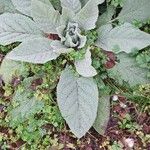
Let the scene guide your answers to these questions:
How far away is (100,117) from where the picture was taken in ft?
8.72

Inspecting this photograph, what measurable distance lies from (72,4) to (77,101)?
0.61 metres

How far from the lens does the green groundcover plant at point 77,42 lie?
2578 millimetres

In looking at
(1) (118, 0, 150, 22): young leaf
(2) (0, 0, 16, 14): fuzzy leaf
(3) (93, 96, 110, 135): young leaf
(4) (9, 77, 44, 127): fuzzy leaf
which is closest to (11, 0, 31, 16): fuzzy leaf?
(2) (0, 0, 16, 14): fuzzy leaf

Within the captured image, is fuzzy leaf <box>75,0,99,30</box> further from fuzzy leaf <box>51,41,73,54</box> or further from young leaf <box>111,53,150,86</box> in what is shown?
young leaf <box>111,53,150,86</box>

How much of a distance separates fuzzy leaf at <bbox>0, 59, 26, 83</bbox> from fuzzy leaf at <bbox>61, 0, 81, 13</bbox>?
1.55 ft

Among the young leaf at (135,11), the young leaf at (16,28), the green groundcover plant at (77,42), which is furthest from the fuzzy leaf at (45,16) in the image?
the young leaf at (135,11)

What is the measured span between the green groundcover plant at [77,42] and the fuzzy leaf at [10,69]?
20 mm

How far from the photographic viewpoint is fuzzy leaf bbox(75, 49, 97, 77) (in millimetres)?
2545

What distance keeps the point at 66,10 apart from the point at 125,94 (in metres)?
0.63

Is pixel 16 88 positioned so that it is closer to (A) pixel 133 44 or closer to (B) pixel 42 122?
(B) pixel 42 122

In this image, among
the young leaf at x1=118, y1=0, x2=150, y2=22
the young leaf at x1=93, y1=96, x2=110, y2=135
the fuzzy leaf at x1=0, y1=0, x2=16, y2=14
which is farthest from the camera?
the fuzzy leaf at x1=0, y1=0, x2=16, y2=14

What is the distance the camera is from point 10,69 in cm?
280

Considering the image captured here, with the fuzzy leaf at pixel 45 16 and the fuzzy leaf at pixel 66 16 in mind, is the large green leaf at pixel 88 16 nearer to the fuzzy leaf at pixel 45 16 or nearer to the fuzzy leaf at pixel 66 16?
the fuzzy leaf at pixel 66 16

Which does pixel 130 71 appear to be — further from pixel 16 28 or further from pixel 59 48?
pixel 16 28
